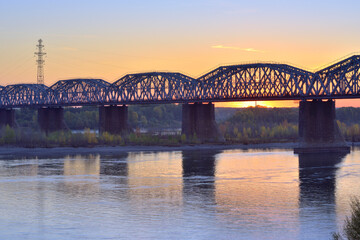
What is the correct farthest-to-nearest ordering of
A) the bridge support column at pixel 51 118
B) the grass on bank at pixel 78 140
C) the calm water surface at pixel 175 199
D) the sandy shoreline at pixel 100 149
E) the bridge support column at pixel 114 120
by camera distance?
the bridge support column at pixel 51 118, the bridge support column at pixel 114 120, the grass on bank at pixel 78 140, the sandy shoreline at pixel 100 149, the calm water surface at pixel 175 199

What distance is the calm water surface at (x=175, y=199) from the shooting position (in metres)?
35.2

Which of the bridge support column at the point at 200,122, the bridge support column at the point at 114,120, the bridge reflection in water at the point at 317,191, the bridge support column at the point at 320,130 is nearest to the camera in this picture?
the bridge reflection in water at the point at 317,191

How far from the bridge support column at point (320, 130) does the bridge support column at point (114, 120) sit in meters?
38.6

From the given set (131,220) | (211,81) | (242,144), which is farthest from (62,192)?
(211,81)

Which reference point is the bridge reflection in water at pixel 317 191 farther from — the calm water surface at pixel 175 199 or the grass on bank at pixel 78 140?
the grass on bank at pixel 78 140

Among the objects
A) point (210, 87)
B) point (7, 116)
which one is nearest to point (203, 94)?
point (210, 87)

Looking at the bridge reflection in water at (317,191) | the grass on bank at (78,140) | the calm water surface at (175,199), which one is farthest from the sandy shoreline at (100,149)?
the bridge reflection in water at (317,191)

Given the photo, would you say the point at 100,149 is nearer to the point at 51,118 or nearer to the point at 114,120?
the point at 114,120

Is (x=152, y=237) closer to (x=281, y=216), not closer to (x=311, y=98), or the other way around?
(x=281, y=216)

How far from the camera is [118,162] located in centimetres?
7981

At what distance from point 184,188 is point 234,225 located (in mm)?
16709

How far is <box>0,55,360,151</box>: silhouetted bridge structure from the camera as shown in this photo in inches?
4126

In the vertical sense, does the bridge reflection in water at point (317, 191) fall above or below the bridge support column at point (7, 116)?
below

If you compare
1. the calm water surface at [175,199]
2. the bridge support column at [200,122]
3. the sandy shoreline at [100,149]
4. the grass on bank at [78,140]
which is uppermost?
the bridge support column at [200,122]
